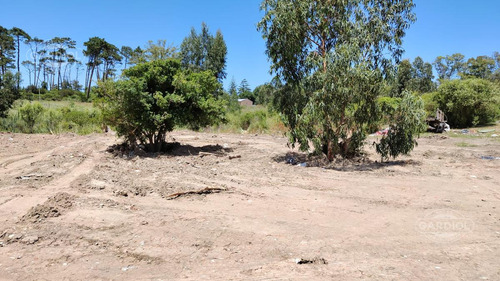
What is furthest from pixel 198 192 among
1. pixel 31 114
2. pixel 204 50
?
pixel 204 50

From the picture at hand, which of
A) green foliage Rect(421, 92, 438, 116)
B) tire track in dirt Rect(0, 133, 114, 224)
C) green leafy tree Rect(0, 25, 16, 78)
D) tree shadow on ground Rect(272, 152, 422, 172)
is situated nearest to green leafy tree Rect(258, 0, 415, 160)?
tree shadow on ground Rect(272, 152, 422, 172)

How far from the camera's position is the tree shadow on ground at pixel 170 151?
11430 millimetres

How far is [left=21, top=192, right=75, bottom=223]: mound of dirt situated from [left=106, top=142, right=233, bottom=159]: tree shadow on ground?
18.3ft

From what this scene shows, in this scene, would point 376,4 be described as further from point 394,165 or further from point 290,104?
point 394,165

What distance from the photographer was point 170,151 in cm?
1238

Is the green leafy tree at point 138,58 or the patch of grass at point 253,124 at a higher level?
the green leafy tree at point 138,58

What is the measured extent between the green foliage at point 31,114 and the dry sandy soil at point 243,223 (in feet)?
36.1

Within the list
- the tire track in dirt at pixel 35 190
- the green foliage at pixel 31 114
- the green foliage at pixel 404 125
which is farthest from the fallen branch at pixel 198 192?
the green foliage at pixel 31 114

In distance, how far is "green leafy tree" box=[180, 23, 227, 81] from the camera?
38.9 meters

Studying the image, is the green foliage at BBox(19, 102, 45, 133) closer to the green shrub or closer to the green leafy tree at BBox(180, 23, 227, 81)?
the green shrub

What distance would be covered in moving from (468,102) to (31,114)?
2489 centimetres

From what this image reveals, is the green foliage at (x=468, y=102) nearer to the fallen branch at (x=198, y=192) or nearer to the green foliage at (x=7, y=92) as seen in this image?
the fallen branch at (x=198, y=192)

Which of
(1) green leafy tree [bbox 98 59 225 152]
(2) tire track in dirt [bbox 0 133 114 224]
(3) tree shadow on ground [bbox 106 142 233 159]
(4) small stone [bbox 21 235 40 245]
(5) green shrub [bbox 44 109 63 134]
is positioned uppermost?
(1) green leafy tree [bbox 98 59 225 152]

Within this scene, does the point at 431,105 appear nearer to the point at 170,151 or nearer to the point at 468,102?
the point at 468,102
